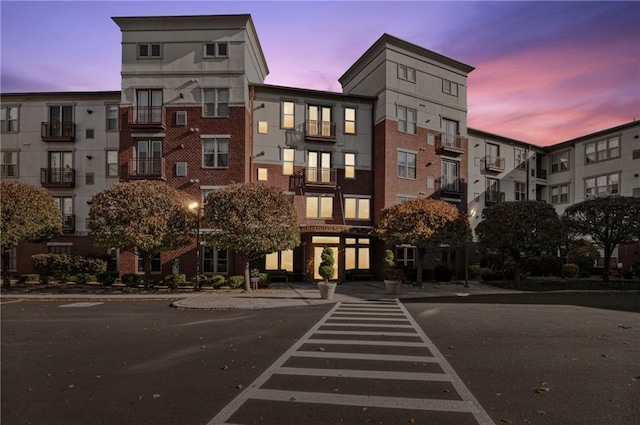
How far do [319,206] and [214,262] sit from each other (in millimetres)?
8283

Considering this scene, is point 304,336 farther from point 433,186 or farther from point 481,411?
point 433,186

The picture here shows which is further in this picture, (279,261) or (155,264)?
(279,261)

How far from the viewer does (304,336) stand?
35.1ft

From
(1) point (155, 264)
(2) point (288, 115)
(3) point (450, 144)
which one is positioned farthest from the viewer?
(3) point (450, 144)

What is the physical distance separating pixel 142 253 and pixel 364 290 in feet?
41.5

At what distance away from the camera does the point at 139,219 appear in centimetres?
2139

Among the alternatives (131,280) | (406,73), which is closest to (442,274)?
(406,73)

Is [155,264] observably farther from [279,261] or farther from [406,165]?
[406,165]

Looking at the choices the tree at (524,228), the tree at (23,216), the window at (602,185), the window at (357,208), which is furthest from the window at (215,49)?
the window at (602,185)

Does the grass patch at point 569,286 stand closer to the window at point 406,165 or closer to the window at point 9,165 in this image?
the window at point 406,165

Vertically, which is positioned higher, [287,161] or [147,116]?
[147,116]

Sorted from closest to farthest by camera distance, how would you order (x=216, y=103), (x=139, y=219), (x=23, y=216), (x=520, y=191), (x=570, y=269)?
(x=139, y=219)
(x=23, y=216)
(x=216, y=103)
(x=570, y=269)
(x=520, y=191)

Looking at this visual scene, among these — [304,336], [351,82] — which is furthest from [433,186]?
[304,336]

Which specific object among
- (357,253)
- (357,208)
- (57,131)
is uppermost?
(57,131)
